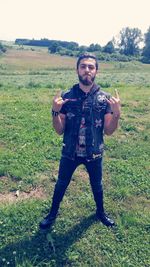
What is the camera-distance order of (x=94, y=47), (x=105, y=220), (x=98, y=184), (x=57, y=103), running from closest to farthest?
1. (x=57, y=103)
2. (x=98, y=184)
3. (x=105, y=220)
4. (x=94, y=47)

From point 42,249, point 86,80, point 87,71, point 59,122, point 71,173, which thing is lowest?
point 42,249

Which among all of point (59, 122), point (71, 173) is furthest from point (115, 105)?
point (71, 173)

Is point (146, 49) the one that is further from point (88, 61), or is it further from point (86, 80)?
point (86, 80)

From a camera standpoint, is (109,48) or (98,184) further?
(109,48)

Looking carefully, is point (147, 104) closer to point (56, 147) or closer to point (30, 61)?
point (56, 147)

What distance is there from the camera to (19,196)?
7.43 m

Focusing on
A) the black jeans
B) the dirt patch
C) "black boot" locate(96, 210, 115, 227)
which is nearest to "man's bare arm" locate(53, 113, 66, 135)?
the black jeans

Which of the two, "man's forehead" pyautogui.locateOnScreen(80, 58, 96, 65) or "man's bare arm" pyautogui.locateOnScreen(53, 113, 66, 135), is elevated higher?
"man's forehead" pyautogui.locateOnScreen(80, 58, 96, 65)

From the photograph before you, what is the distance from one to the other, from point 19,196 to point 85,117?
2.82 metres

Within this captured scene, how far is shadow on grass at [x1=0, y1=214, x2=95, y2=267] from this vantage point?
5.59 meters

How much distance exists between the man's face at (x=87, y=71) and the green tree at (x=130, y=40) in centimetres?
11207

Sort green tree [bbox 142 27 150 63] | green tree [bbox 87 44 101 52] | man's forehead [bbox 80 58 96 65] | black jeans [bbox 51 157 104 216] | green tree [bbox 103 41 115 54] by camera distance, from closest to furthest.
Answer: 1. man's forehead [bbox 80 58 96 65]
2. black jeans [bbox 51 157 104 216]
3. green tree [bbox 142 27 150 63]
4. green tree [bbox 103 41 115 54]
5. green tree [bbox 87 44 101 52]

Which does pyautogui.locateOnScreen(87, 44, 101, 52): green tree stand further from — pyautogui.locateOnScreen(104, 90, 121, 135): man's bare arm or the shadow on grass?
the shadow on grass

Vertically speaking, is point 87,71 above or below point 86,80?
above
